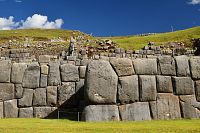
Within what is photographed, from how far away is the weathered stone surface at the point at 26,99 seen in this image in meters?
19.5

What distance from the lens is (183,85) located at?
725 inches

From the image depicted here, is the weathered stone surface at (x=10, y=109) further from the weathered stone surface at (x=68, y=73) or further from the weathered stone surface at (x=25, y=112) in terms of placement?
the weathered stone surface at (x=68, y=73)

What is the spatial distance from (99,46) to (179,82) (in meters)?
27.8

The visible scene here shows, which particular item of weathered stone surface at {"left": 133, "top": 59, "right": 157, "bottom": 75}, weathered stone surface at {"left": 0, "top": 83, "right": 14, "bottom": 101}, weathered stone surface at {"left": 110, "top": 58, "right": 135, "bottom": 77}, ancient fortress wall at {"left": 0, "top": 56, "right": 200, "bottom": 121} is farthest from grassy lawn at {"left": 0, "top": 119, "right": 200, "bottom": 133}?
weathered stone surface at {"left": 0, "top": 83, "right": 14, "bottom": 101}

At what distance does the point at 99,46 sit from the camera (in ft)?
150

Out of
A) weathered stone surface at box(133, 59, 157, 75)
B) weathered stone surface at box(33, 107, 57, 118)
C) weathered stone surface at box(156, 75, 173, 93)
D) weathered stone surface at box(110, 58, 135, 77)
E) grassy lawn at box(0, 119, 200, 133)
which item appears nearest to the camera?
grassy lawn at box(0, 119, 200, 133)

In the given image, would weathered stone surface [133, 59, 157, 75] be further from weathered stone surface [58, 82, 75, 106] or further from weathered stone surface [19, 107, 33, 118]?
weathered stone surface [19, 107, 33, 118]

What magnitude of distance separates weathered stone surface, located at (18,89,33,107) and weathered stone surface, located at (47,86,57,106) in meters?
0.87

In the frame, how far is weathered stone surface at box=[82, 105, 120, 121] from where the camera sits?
16.9m

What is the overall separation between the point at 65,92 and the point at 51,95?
0.70m

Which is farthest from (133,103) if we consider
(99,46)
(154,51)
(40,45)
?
(40,45)

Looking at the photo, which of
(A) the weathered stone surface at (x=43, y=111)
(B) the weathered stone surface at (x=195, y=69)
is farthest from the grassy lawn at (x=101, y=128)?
(A) the weathered stone surface at (x=43, y=111)

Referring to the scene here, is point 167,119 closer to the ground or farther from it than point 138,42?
closer to the ground

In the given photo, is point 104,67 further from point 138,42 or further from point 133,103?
point 138,42
